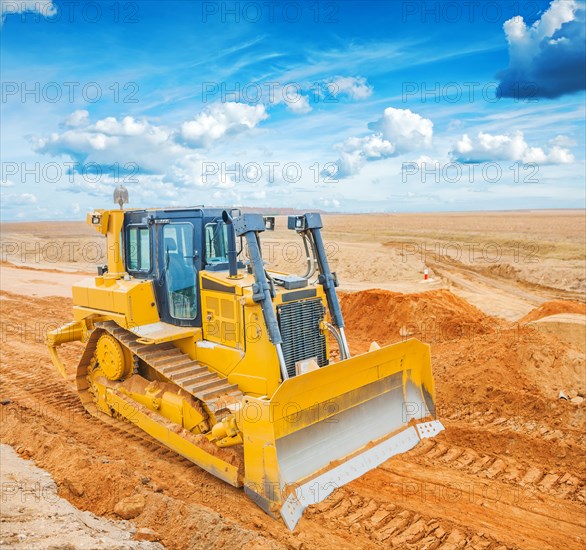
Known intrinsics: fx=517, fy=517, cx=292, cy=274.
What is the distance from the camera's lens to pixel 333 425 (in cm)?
621

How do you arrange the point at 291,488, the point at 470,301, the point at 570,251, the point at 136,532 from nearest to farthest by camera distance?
the point at 136,532
the point at 291,488
the point at 470,301
the point at 570,251

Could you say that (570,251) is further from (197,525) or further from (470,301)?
(197,525)

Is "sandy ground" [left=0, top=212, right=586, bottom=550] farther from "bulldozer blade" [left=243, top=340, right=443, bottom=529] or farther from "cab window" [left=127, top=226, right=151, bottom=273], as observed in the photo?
"cab window" [left=127, top=226, right=151, bottom=273]

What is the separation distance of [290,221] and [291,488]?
337 centimetres

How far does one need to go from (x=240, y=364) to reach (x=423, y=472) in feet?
8.64

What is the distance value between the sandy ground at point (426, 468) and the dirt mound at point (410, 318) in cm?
49

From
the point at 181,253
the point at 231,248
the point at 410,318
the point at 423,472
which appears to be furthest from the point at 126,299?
the point at 410,318

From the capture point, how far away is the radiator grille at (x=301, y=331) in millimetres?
6543

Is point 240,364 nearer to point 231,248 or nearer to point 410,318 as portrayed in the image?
point 231,248

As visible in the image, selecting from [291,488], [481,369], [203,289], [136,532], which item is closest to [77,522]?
[136,532]

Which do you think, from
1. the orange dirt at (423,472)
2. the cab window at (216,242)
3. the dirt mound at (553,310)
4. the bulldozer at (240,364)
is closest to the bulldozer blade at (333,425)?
the bulldozer at (240,364)

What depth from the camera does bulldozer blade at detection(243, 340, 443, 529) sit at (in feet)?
17.8

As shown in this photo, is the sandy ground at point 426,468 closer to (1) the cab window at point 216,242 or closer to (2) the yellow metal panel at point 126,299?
(2) the yellow metal panel at point 126,299

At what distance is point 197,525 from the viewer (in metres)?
5.14
